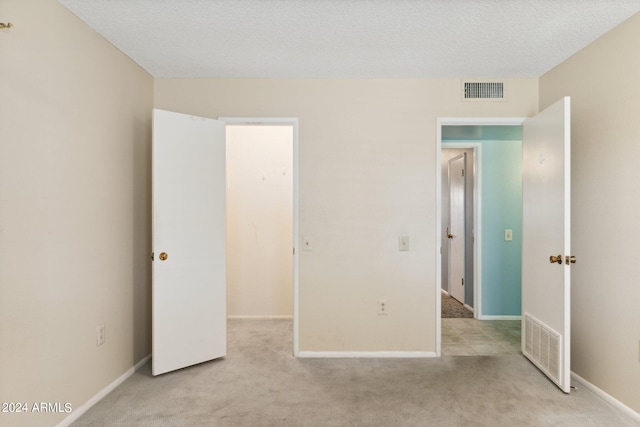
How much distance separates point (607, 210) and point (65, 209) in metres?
3.35

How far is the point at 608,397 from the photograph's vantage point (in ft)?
7.49

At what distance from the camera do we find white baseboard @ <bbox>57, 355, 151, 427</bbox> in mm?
2061

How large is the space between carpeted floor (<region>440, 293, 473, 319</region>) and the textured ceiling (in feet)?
9.08

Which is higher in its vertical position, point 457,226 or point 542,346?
point 457,226

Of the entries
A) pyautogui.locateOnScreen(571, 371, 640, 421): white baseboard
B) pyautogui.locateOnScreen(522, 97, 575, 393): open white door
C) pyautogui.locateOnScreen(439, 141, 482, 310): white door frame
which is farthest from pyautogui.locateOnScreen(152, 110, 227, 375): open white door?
pyautogui.locateOnScreen(439, 141, 482, 310): white door frame

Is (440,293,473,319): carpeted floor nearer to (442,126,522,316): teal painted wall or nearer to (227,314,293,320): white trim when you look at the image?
(442,126,522,316): teal painted wall

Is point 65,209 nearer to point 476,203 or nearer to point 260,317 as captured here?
point 260,317

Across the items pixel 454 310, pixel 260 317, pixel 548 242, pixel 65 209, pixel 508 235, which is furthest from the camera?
pixel 454 310

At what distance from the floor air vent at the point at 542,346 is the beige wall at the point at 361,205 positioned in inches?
30.1

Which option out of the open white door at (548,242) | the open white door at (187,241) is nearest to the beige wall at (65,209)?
the open white door at (187,241)

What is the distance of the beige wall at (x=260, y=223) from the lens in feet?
13.5

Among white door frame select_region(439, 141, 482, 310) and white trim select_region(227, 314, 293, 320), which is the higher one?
white door frame select_region(439, 141, 482, 310)

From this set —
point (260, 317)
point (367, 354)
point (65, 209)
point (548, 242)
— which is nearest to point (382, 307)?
point (367, 354)

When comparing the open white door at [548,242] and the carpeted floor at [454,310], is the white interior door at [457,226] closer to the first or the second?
the carpeted floor at [454,310]
